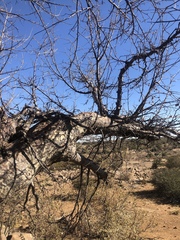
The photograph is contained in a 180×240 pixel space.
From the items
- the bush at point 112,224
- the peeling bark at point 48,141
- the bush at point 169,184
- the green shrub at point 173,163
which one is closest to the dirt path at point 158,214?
the bush at point 169,184

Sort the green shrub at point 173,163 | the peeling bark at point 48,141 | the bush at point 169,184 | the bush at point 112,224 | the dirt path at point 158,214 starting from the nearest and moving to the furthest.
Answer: the peeling bark at point 48,141, the bush at point 112,224, the dirt path at point 158,214, the bush at point 169,184, the green shrub at point 173,163

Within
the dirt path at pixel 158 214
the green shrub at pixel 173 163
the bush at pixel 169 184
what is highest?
the green shrub at pixel 173 163

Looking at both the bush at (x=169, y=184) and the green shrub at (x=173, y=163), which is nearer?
the bush at (x=169, y=184)

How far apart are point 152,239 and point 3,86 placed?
5.72 m

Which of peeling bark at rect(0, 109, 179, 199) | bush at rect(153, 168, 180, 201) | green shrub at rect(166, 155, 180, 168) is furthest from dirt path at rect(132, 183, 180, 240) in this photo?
green shrub at rect(166, 155, 180, 168)

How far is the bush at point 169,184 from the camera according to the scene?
1364 centimetres

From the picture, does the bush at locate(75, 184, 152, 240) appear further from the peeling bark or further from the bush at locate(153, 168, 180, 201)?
the bush at locate(153, 168, 180, 201)

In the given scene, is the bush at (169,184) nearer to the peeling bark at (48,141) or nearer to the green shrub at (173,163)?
the green shrub at (173,163)

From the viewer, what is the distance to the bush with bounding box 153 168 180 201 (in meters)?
13.6

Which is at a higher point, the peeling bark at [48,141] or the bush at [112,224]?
the peeling bark at [48,141]

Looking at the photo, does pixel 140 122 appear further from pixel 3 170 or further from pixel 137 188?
pixel 137 188

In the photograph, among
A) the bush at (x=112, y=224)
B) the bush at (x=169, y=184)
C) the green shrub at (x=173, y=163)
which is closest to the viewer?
the bush at (x=112, y=224)

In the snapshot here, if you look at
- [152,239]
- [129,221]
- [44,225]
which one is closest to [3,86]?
[44,225]

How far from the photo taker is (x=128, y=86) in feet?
15.2
